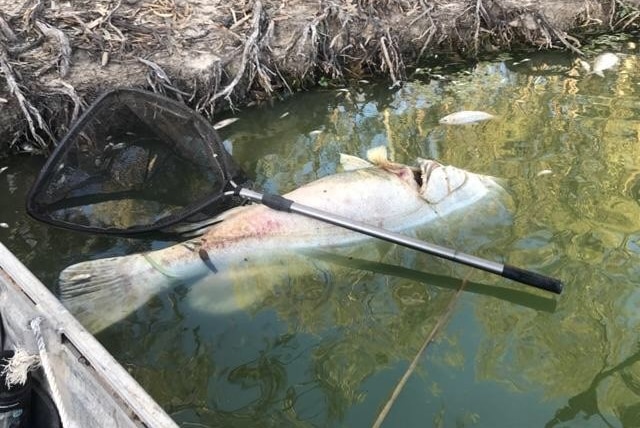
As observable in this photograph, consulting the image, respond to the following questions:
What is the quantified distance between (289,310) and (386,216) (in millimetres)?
1009

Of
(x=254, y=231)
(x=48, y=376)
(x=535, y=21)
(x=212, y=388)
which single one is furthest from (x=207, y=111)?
(x=535, y=21)

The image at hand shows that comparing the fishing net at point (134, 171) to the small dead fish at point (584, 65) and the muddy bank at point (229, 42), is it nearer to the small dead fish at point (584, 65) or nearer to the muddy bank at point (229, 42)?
the muddy bank at point (229, 42)

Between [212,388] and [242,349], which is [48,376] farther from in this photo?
[242,349]

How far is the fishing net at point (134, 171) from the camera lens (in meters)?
4.04

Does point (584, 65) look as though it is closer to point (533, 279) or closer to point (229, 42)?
point (229, 42)

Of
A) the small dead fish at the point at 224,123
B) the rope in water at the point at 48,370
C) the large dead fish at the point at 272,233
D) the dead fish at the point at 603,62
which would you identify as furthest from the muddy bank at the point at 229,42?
the rope in water at the point at 48,370

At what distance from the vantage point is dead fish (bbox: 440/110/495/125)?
5957 mm

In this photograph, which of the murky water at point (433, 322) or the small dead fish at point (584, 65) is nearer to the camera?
the murky water at point (433, 322)

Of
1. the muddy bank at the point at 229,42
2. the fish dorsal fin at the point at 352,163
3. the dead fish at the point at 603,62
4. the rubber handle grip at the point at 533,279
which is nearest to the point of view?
the rubber handle grip at the point at 533,279

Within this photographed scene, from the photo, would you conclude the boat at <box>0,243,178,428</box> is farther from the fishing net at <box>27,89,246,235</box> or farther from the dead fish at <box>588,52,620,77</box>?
the dead fish at <box>588,52,620,77</box>

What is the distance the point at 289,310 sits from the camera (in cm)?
374

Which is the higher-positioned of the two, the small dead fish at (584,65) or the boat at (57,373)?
the boat at (57,373)

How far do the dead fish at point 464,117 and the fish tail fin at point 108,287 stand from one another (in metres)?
3.31

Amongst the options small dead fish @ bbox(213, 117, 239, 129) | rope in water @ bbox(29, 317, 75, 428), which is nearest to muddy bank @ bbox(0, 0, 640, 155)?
small dead fish @ bbox(213, 117, 239, 129)
